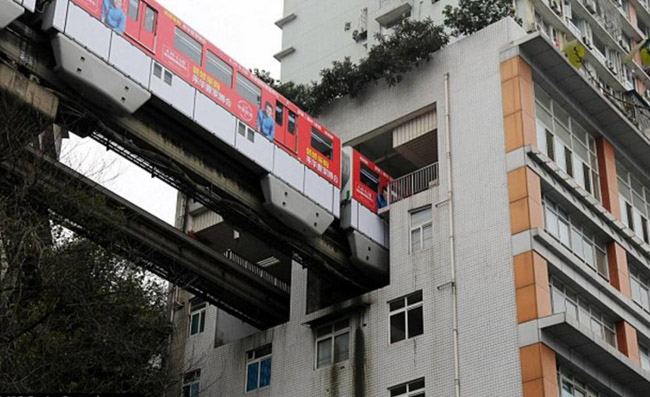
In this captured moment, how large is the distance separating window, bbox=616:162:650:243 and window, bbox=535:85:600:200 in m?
1.55

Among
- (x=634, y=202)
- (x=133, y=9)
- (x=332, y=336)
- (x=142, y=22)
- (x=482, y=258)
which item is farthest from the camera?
(x=634, y=202)

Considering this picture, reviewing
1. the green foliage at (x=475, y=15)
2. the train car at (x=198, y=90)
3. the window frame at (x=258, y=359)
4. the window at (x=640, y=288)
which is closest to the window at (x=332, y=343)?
the window frame at (x=258, y=359)

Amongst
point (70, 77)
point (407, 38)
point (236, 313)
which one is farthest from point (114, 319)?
point (407, 38)

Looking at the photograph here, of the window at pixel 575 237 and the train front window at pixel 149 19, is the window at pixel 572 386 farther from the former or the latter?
the train front window at pixel 149 19

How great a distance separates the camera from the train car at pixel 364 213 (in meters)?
30.8

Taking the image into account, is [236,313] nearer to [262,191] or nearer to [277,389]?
[277,389]

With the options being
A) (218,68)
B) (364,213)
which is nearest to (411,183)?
(364,213)

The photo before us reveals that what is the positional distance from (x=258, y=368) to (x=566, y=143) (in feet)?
35.7

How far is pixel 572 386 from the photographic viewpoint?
2802 cm

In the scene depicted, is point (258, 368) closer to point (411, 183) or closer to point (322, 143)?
point (322, 143)

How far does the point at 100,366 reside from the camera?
77.0 feet

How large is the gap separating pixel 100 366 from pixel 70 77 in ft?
20.4

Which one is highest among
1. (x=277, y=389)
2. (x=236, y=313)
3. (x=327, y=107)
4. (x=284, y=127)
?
(x=327, y=107)

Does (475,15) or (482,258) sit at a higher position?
(475,15)
